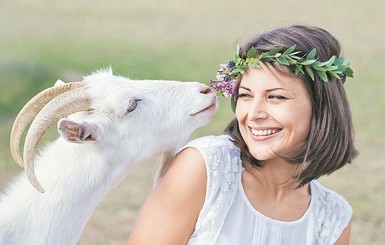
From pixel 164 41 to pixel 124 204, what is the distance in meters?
11.2

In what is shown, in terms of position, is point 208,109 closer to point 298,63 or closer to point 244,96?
point 244,96

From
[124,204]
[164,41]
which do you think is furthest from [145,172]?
[164,41]

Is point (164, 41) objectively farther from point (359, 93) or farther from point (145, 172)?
point (145, 172)

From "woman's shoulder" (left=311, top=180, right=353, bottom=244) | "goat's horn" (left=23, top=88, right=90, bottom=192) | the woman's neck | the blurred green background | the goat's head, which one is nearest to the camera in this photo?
"goat's horn" (left=23, top=88, right=90, bottom=192)

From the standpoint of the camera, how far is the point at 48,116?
3455mm

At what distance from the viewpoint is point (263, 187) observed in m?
3.76

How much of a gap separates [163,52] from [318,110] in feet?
47.4

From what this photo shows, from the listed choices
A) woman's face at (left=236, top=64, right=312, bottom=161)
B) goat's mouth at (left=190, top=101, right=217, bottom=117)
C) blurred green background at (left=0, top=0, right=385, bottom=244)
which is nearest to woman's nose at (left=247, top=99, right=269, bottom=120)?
woman's face at (left=236, top=64, right=312, bottom=161)

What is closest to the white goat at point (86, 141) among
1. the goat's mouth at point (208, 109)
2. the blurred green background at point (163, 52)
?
the goat's mouth at point (208, 109)

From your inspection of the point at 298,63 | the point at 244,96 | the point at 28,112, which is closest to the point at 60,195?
the point at 28,112

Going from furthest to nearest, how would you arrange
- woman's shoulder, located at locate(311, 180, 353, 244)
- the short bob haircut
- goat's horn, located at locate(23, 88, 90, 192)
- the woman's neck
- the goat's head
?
woman's shoulder, located at locate(311, 180, 353, 244), the woman's neck, the short bob haircut, the goat's head, goat's horn, located at locate(23, 88, 90, 192)

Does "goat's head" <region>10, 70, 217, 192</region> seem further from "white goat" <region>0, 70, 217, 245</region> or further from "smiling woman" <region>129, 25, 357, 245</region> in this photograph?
"smiling woman" <region>129, 25, 357, 245</region>

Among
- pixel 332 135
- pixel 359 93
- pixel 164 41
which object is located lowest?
pixel 164 41

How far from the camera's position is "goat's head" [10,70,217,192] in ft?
11.3
